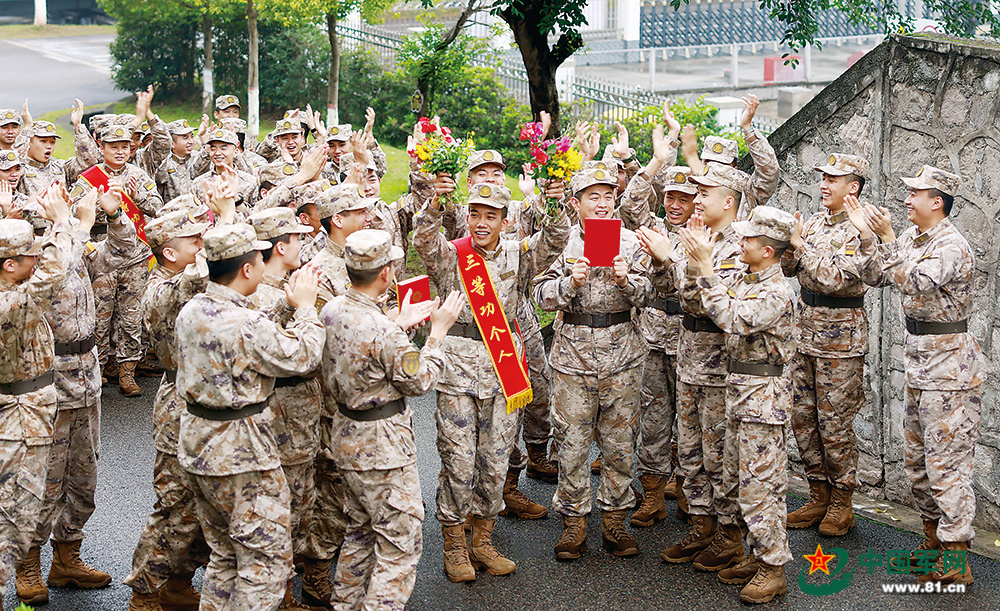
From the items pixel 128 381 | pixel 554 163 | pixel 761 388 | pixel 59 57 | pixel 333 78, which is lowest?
pixel 128 381

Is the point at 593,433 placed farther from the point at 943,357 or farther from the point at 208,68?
the point at 208,68

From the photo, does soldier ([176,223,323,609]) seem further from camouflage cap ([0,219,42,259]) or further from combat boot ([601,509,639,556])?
combat boot ([601,509,639,556])

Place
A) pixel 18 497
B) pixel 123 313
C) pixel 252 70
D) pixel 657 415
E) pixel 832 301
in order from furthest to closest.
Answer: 1. pixel 252 70
2. pixel 123 313
3. pixel 657 415
4. pixel 832 301
5. pixel 18 497

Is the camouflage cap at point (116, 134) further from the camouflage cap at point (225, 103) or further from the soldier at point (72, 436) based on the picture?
the soldier at point (72, 436)

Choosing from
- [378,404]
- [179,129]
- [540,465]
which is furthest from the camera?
[179,129]

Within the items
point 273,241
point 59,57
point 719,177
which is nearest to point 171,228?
point 273,241

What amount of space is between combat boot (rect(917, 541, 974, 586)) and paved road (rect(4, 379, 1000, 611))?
0.30 ft

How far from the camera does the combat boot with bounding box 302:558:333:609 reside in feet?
20.8

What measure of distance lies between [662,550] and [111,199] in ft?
17.2

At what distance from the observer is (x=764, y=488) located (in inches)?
247

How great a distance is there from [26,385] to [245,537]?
1570 mm

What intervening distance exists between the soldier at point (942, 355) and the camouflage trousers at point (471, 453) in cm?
255

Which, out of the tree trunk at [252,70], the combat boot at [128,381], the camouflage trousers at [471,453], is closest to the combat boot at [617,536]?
the camouflage trousers at [471,453]

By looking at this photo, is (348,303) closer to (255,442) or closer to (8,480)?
(255,442)
